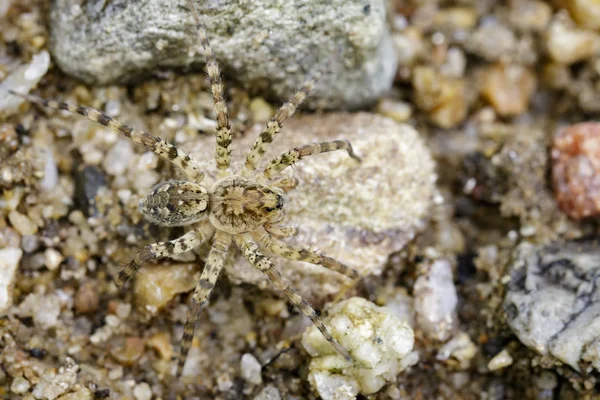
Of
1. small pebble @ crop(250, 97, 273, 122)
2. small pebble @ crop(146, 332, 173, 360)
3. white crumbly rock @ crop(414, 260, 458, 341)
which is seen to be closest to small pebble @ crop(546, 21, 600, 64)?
white crumbly rock @ crop(414, 260, 458, 341)

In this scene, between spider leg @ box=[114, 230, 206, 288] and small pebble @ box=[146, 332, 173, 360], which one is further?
small pebble @ box=[146, 332, 173, 360]

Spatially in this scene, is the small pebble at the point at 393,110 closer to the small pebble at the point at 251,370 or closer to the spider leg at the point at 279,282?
the spider leg at the point at 279,282

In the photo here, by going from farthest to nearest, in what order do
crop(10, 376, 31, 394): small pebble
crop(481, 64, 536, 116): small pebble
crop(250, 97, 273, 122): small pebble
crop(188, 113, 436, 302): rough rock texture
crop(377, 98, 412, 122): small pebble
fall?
crop(481, 64, 536, 116): small pebble
crop(377, 98, 412, 122): small pebble
crop(250, 97, 273, 122): small pebble
crop(188, 113, 436, 302): rough rock texture
crop(10, 376, 31, 394): small pebble

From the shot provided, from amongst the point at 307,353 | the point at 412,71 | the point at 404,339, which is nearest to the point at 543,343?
the point at 404,339

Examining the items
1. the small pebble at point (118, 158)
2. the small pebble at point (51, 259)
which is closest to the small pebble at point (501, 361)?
the small pebble at point (118, 158)

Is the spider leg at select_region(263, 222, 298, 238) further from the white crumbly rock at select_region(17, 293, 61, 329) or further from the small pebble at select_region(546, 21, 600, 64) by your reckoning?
the small pebble at select_region(546, 21, 600, 64)

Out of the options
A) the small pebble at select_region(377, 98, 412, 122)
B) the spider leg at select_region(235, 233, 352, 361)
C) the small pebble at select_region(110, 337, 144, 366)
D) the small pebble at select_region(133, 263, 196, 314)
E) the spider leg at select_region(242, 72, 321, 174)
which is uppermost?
the spider leg at select_region(242, 72, 321, 174)

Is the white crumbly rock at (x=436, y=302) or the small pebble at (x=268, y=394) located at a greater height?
the white crumbly rock at (x=436, y=302)
